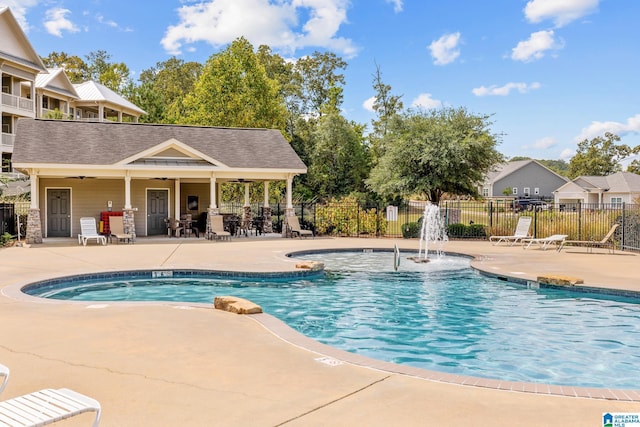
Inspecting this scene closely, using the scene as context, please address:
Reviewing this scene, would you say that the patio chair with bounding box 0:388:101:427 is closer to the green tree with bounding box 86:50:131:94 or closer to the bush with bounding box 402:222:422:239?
the bush with bounding box 402:222:422:239

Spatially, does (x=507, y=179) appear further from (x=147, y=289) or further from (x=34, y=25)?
(x=147, y=289)

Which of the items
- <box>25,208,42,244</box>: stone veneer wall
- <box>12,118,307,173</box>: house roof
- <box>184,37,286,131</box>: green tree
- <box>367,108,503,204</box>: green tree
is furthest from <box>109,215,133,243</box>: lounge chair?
<box>184,37,286,131</box>: green tree

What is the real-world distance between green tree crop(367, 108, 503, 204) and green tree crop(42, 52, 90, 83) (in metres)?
47.2

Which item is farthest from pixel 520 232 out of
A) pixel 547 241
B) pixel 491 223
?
pixel 491 223

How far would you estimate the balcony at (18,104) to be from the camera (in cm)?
3509

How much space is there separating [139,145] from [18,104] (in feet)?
55.5

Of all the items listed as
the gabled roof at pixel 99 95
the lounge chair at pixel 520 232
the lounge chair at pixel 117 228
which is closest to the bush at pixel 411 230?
the lounge chair at pixel 520 232

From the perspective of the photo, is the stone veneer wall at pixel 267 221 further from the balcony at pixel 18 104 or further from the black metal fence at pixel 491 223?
the balcony at pixel 18 104

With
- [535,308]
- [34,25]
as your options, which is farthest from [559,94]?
[34,25]

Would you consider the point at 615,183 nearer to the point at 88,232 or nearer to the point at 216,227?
the point at 216,227

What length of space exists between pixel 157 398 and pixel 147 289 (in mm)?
8257

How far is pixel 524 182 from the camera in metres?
66.1

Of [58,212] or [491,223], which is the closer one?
[58,212]

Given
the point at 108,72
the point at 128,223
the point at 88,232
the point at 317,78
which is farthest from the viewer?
the point at 108,72
